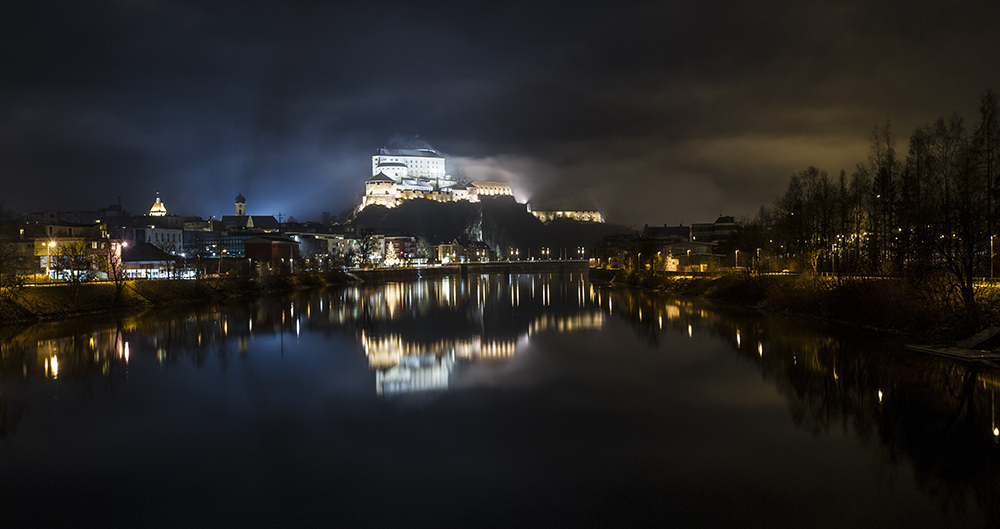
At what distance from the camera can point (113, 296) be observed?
31.2 metres

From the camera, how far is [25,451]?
8.38m

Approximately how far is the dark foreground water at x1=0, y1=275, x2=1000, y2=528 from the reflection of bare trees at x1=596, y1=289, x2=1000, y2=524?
0.16ft

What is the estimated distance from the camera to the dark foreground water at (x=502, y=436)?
6320 mm

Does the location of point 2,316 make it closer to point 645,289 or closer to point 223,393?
point 223,393

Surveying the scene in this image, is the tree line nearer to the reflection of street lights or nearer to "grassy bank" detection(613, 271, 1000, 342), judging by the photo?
"grassy bank" detection(613, 271, 1000, 342)

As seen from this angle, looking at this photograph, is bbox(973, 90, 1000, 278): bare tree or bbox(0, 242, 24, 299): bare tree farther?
bbox(0, 242, 24, 299): bare tree

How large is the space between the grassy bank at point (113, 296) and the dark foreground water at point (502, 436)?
8489 mm

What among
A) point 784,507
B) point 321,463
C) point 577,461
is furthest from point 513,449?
point 784,507

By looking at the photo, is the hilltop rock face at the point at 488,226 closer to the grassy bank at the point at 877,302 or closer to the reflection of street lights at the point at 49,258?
the reflection of street lights at the point at 49,258

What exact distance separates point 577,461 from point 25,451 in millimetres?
7228

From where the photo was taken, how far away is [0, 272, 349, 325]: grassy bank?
2520cm

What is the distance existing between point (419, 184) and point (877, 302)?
366 feet

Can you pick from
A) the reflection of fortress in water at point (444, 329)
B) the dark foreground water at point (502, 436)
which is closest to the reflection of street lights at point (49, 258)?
the reflection of fortress in water at point (444, 329)

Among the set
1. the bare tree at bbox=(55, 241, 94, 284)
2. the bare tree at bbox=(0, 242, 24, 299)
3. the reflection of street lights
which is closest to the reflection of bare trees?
the bare tree at bbox=(0, 242, 24, 299)
